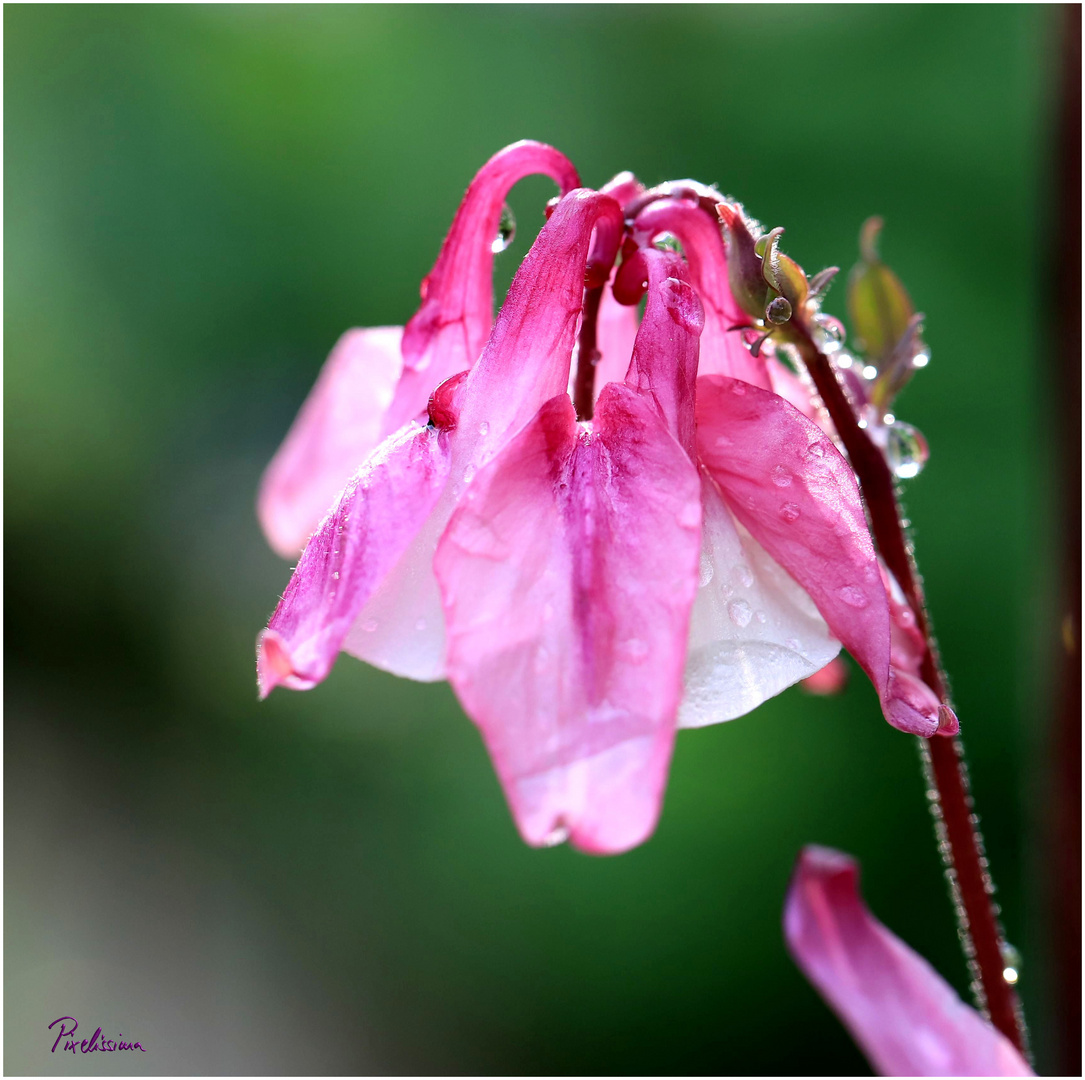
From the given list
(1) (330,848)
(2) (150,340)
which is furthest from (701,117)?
(1) (330,848)

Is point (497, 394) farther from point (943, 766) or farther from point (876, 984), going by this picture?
point (876, 984)

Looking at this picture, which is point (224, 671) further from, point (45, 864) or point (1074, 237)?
point (1074, 237)

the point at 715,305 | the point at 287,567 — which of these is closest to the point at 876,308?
the point at 715,305

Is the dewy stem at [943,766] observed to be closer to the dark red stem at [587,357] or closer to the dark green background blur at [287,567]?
the dark red stem at [587,357]

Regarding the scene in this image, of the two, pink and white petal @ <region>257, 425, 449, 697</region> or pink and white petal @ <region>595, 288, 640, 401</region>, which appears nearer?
pink and white petal @ <region>257, 425, 449, 697</region>

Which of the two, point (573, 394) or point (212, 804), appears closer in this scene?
point (573, 394)

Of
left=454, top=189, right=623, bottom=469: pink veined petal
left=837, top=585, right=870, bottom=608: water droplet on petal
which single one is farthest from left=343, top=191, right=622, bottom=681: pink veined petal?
left=837, top=585, right=870, bottom=608: water droplet on petal

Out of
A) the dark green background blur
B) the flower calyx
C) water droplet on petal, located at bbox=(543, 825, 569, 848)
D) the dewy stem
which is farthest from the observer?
the dark green background blur

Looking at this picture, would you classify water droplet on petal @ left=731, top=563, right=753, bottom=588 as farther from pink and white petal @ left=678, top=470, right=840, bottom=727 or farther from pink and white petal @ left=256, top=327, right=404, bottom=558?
pink and white petal @ left=256, top=327, right=404, bottom=558
